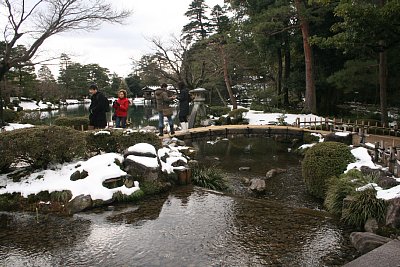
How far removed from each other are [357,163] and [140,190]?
459 centimetres

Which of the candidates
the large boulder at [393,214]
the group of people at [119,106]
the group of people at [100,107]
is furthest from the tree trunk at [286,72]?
the large boulder at [393,214]

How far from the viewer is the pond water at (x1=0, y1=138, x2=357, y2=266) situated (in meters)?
3.85

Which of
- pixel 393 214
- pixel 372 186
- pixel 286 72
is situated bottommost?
pixel 393 214

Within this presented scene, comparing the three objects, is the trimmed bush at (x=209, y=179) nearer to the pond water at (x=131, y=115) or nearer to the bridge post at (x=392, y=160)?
the bridge post at (x=392, y=160)

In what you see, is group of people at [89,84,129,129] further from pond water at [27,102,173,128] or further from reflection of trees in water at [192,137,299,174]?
pond water at [27,102,173,128]

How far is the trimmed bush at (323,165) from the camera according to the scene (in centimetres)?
682

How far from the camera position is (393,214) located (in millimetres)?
4406

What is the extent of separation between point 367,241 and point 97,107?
7253 mm

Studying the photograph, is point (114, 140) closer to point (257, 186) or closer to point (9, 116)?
point (257, 186)

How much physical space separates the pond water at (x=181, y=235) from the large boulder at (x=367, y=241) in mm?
122

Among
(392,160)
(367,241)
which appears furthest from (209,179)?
(367,241)

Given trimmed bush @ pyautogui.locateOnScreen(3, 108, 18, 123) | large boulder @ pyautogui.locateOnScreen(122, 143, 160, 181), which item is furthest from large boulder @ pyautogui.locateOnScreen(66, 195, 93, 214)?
trimmed bush @ pyautogui.locateOnScreen(3, 108, 18, 123)

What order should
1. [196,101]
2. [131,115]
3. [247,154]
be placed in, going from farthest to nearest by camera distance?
1. [131,115]
2. [196,101]
3. [247,154]

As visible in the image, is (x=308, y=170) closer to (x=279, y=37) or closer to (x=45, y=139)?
(x=45, y=139)
